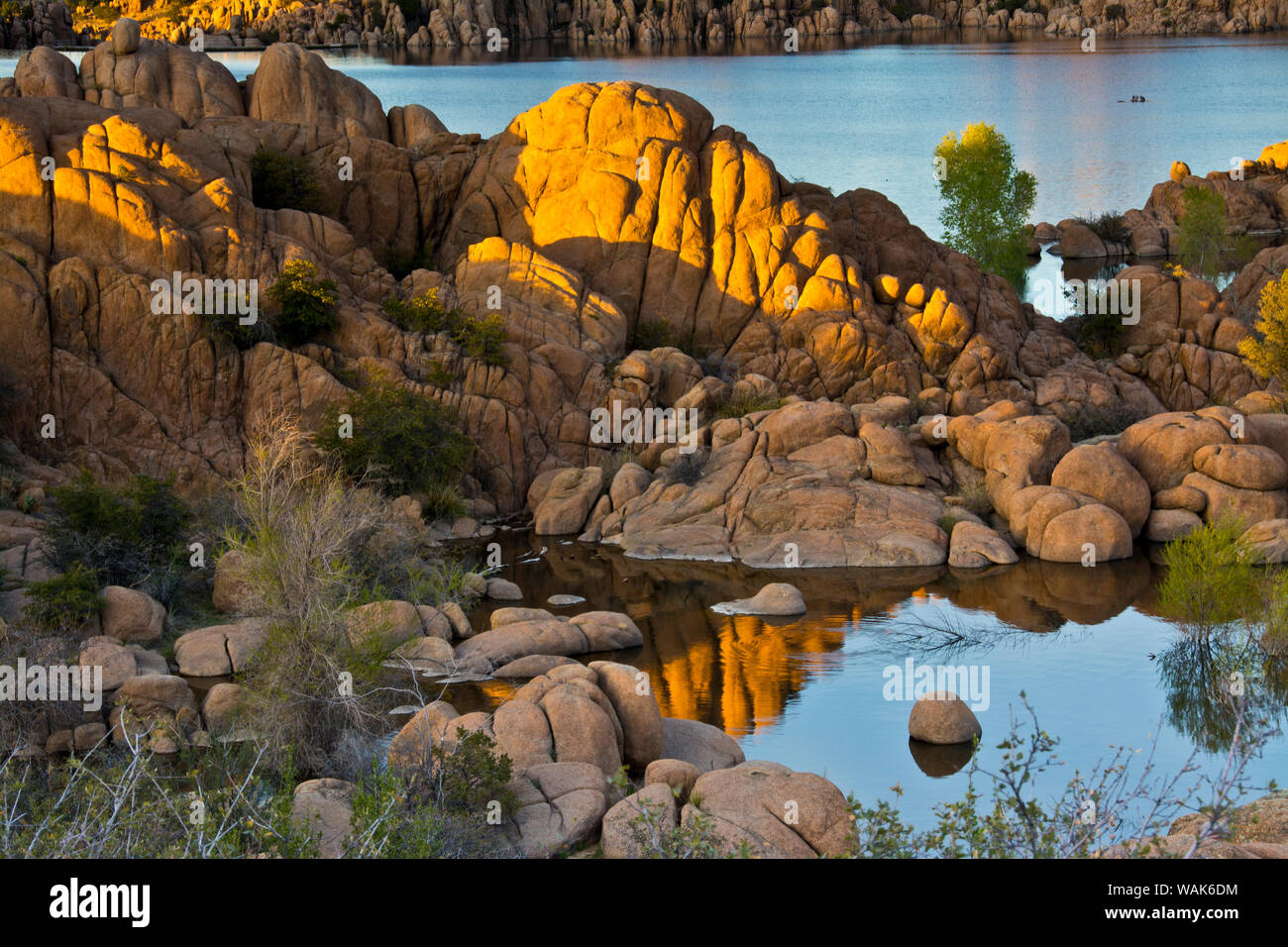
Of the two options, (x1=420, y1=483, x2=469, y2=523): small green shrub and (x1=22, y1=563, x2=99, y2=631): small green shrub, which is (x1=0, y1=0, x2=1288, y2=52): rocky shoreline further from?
(x1=22, y1=563, x2=99, y2=631): small green shrub

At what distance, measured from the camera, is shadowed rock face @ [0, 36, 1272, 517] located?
35.1 m

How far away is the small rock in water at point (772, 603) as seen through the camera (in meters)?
30.3

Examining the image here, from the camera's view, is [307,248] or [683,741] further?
[307,248]

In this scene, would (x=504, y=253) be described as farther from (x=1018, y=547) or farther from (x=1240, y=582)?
(x=1240, y=582)

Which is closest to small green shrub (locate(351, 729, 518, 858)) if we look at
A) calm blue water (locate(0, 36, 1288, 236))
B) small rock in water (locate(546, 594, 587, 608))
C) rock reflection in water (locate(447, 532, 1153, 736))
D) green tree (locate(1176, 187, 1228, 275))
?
rock reflection in water (locate(447, 532, 1153, 736))

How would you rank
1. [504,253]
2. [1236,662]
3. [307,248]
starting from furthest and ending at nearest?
[504,253] → [307,248] → [1236,662]

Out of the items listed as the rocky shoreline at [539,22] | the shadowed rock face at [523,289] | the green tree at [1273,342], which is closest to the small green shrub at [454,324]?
the shadowed rock face at [523,289]

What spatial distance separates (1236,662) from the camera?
1029 inches

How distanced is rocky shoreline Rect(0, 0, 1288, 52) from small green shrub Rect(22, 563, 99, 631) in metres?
103

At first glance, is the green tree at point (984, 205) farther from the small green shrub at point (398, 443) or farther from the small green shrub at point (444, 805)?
the small green shrub at point (444, 805)

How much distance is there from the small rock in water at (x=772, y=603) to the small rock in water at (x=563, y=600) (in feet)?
9.91
